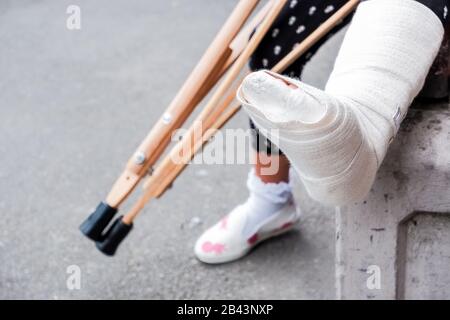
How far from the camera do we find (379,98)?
40.0 inches

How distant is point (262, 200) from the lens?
1.85 m

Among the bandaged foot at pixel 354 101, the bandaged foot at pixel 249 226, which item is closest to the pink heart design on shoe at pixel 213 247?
the bandaged foot at pixel 249 226

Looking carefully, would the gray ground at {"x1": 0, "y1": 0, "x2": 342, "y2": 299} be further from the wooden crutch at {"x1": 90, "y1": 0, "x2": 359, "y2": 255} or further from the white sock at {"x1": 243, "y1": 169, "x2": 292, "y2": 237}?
the wooden crutch at {"x1": 90, "y1": 0, "x2": 359, "y2": 255}

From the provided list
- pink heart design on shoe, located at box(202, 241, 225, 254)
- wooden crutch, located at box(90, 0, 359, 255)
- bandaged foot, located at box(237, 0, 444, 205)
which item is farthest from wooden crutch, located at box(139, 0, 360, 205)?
pink heart design on shoe, located at box(202, 241, 225, 254)

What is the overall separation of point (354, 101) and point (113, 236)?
0.79 metres

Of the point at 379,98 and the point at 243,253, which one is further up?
the point at 379,98

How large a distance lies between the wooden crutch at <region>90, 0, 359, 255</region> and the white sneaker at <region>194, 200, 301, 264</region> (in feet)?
1.16

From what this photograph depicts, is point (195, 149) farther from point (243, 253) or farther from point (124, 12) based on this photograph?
point (124, 12)

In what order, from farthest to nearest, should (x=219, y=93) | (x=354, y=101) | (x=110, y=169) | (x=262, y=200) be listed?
(x=110, y=169)
(x=262, y=200)
(x=219, y=93)
(x=354, y=101)

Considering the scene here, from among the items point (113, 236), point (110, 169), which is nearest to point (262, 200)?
point (113, 236)

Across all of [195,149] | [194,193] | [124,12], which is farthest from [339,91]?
[124,12]

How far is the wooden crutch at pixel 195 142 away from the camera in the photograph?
1.31 m

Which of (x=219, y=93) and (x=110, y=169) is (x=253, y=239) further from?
(x=110, y=169)

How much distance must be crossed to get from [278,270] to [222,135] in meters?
0.83
